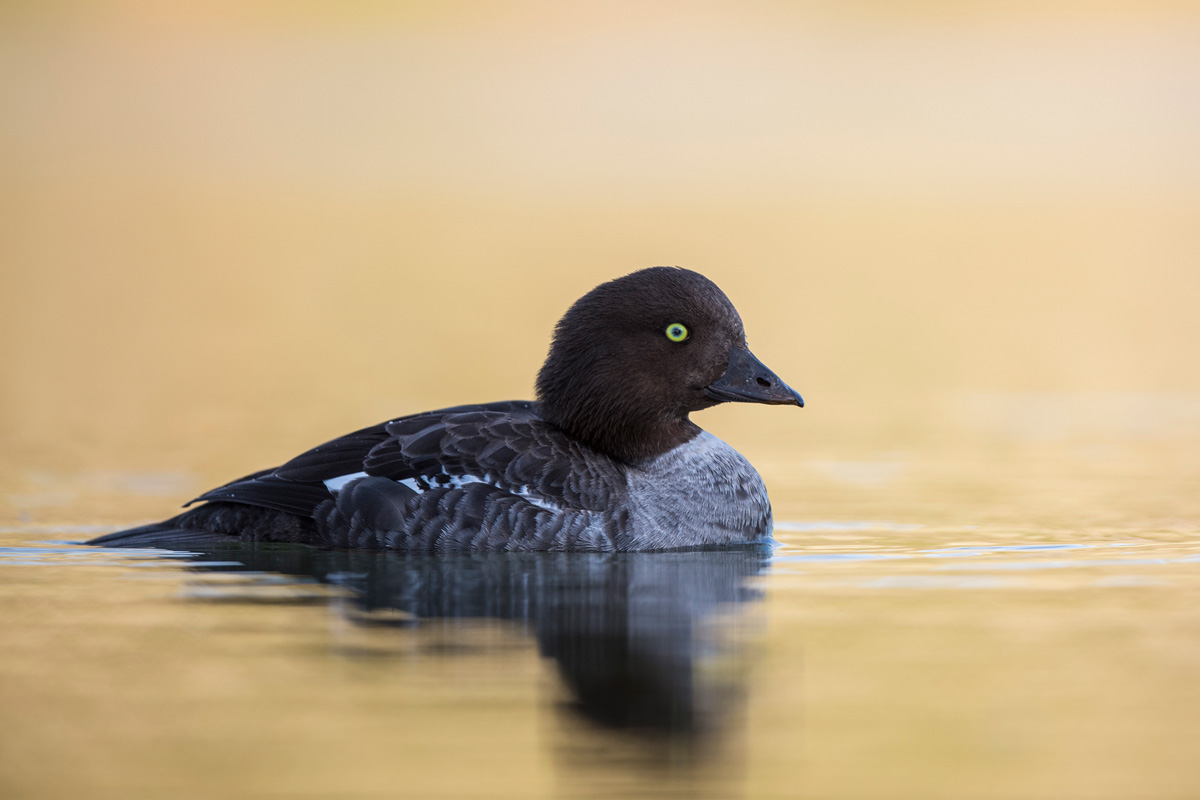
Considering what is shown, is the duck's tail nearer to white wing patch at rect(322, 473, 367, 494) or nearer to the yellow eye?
white wing patch at rect(322, 473, 367, 494)

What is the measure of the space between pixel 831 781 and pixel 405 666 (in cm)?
175

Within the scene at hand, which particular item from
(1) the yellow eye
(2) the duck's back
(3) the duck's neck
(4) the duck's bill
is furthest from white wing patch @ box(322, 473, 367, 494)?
(4) the duck's bill

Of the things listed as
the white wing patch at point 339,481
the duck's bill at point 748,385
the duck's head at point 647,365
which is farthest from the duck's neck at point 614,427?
the white wing patch at point 339,481

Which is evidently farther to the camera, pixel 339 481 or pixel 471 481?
pixel 339 481

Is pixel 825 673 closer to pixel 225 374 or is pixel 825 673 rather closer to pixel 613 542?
pixel 613 542

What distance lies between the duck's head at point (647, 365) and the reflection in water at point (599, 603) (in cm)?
81

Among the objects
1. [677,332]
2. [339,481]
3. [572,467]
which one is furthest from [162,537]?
[677,332]

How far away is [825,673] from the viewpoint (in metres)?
5.62

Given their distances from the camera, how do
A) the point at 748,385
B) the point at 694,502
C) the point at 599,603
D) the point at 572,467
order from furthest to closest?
the point at 748,385 < the point at 694,502 < the point at 572,467 < the point at 599,603

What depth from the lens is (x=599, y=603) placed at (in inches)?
268

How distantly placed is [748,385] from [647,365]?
1.83 ft

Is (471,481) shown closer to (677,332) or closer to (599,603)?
(677,332)

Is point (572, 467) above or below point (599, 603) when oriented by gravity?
above

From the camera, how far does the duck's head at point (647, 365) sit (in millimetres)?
8648
